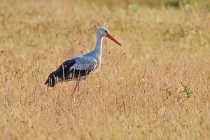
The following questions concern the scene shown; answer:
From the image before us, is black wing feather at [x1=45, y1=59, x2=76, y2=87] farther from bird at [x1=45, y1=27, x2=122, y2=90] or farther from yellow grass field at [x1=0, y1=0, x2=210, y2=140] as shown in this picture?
yellow grass field at [x1=0, y1=0, x2=210, y2=140]

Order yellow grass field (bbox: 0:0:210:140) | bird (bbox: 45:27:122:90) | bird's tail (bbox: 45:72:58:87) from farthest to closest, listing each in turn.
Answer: bird (bbox: 45:27:122:90) → bird's tail (bbox: 45:72:58:87) → yellow grass field (bbox: 0:0:210:140)

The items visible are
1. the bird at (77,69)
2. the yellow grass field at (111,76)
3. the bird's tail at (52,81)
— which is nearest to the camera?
the yellow grass field at (111,76)

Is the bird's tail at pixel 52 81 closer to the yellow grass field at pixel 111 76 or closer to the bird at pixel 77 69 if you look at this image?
the bird at pixel 77 69

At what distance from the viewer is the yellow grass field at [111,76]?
A: 8.48 metres

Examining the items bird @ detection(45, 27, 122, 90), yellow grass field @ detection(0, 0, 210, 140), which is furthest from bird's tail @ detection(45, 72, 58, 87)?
yellow grass field @ detection(0, 0, 210, 140)

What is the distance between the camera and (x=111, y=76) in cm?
1143

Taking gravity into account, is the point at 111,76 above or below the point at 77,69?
below

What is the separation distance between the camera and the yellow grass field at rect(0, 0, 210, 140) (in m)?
8.48

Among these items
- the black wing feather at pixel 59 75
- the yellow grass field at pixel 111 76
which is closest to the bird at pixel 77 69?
the black wing feather at pixel 59 75

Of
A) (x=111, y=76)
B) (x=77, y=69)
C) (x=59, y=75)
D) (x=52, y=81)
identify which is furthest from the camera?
(x=111, y=76)

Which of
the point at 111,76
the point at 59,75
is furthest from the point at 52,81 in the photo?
the point at 111,76

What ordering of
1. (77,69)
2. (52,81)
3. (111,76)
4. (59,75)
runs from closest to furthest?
1. (52,81)
2. (59,75)
3. (77,69)
4. (111,76)

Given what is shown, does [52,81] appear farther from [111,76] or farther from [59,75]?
[111,76]

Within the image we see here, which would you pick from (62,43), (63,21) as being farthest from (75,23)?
(62,43)
